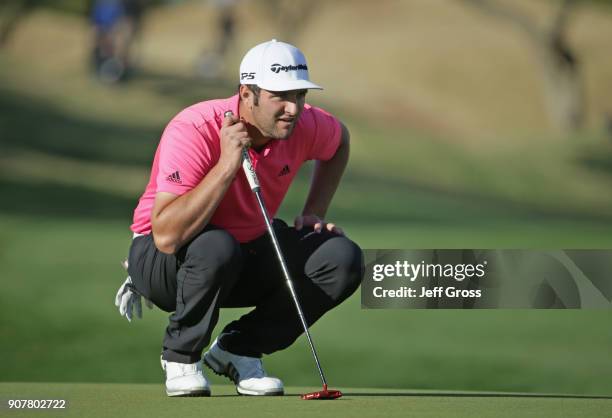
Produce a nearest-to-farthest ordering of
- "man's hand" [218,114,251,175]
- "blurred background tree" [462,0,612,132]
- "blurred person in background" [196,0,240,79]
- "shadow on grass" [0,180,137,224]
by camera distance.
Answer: "man's hand" [218,114,251,175]
"shadow on grass" [0,180,137,224]
"blurred person in background" [196,0,240,79]
"blurred background tree" [462,0,612,132]

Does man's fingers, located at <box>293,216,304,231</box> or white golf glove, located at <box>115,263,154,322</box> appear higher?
man's fingers, located at <box>293,216,304,231</box>

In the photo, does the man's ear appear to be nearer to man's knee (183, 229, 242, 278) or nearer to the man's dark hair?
the man's dark hair

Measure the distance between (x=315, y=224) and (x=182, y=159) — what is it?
0.66 m

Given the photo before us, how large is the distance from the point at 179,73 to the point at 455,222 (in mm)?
7399

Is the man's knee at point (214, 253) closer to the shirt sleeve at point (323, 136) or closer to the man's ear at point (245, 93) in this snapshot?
the man's ear at point (245, 93)

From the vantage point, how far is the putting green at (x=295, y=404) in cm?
412

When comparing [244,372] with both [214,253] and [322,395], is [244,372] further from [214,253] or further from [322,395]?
[214,253]

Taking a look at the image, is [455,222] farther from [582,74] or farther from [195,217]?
[195,217]

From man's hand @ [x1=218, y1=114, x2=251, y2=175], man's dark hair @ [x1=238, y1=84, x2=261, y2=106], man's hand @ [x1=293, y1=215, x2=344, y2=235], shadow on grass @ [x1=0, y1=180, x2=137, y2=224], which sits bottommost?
man's hand @ [x1=293, y1=215, x2=344, y2=235]

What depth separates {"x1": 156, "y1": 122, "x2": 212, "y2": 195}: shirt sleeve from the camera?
14.7ft

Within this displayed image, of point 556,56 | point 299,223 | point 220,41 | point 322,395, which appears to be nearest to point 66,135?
point 220,41

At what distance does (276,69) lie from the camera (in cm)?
456

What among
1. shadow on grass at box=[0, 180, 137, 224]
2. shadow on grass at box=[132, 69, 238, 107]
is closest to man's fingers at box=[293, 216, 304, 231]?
shadow on grass at box=[0, 180, 137, 224]

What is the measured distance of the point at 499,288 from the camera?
6.05 m
